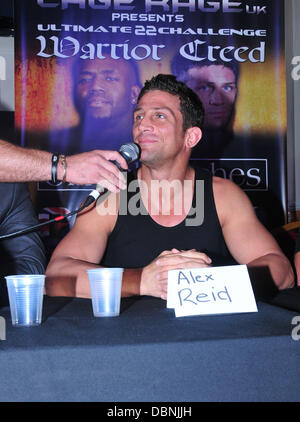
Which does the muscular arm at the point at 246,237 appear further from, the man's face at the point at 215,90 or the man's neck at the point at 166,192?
the man's face at the point at 215,90

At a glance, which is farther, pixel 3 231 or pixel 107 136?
pixel 107 136

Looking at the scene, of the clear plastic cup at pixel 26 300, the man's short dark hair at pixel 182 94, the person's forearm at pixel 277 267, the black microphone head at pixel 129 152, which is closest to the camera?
the clear plastic cup at pixel 26 300

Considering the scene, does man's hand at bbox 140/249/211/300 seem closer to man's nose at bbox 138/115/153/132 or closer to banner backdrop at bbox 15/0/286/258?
man's nose at bbox 138/115/153/132

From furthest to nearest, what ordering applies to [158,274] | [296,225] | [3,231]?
[296,225] → [3,231] → [158,274]

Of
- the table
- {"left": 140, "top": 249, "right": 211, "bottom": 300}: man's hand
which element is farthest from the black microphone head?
the table

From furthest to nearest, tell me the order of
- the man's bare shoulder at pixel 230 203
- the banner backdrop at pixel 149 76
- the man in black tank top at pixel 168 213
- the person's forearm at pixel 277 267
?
the banner backdrop at pixel 149 76, the man's bare shoulder at pixel 230 203, the man in black tank top at pixel 168 213, the person's forearm at pixel 277 267

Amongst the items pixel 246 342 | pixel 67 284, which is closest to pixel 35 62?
pixel 67 284

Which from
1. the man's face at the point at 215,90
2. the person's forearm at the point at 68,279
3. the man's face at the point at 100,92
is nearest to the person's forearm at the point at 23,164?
the person's forearm at the point at 68,279

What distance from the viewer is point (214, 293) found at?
3.33 ft

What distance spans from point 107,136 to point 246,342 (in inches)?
101

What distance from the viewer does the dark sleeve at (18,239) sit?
1714 millimetres
